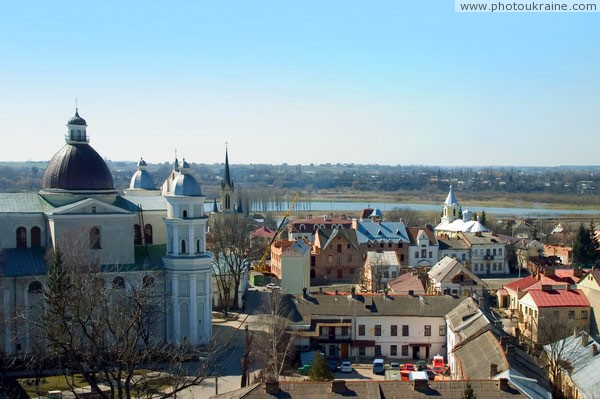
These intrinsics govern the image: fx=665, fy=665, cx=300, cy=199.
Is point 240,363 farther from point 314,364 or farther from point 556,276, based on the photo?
point 556,276

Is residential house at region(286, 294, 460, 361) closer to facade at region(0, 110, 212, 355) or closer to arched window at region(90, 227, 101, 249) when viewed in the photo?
facade at region(0, 110, 212, 355)

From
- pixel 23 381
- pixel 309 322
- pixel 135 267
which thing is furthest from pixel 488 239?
pixel 23 381

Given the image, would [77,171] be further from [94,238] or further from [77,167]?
[94,238]

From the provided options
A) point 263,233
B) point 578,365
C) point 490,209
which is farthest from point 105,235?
point 490,209

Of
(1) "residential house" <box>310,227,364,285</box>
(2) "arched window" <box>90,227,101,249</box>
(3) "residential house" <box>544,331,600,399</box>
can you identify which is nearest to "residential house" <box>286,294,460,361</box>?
(3) "residential house" <box>544,331,600,399</box>

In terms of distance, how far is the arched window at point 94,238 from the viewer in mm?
34250

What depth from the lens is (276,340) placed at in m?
28.8

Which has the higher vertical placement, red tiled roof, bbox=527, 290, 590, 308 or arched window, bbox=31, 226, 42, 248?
arched window, bbox=31, 226, 42, 248

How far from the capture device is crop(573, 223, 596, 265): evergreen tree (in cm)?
5675

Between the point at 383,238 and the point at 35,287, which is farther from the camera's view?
the point at 383,238

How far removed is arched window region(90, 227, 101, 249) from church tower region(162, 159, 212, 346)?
11.5ft

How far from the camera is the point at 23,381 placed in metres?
29.1

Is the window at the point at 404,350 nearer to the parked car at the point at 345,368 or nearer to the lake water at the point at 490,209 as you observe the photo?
the parked car at the point at 345,368

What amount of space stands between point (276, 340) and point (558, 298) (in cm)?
1688
